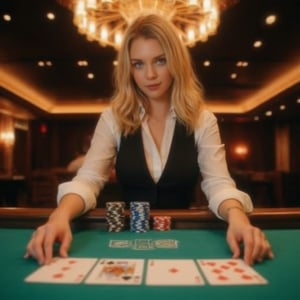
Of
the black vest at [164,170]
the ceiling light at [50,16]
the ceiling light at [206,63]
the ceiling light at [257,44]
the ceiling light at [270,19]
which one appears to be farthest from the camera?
the ceiling light at [206,63]

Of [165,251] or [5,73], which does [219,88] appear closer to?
[5,73]

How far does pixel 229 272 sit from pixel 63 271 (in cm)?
41

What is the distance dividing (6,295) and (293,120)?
11.7 m

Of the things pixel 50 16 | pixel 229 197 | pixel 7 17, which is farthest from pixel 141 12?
pixel 229 197

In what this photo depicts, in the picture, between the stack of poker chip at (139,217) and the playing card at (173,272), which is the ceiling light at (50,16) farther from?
the playing card at (173,272)

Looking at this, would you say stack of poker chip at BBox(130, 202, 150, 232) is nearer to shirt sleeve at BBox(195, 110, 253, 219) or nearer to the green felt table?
the green felt table

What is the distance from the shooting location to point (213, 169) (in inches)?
59.3

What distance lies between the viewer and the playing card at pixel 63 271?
830 mm

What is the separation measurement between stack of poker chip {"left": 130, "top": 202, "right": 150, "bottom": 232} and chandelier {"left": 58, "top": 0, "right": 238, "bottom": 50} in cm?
269

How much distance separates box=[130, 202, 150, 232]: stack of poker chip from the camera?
1.33m

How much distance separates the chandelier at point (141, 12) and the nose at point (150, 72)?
7.29ft

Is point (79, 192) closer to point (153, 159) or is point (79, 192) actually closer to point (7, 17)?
point (153, 159)

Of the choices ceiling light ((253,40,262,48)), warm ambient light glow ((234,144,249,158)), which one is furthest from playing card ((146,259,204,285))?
warm ambient light glow ((234,144,249,158))

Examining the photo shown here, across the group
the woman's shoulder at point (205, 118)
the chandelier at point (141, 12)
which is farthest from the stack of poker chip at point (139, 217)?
the chandelier at point (141, 12)
